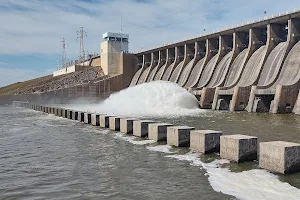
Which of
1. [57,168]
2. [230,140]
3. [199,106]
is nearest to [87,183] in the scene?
[57,168]

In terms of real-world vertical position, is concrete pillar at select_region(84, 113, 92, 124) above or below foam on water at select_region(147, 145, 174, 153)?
above

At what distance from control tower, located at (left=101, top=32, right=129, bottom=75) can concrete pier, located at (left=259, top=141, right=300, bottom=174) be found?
198ft

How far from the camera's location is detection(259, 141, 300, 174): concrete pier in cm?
799

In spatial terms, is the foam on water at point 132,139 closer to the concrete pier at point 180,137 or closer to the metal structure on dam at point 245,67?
the concrete pier at point 180,137

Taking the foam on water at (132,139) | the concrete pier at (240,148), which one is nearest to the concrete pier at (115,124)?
the foam on water at (132,139)

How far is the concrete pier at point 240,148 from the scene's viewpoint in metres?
9.44

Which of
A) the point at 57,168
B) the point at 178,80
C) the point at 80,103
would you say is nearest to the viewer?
the point at 57,168

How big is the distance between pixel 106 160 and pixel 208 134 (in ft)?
11.0

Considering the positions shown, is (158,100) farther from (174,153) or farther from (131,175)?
(131,175)

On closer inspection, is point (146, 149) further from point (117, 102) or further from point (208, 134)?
point (117, 102)

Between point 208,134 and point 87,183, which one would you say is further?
point 208,134

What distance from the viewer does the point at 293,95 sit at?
95.8ft

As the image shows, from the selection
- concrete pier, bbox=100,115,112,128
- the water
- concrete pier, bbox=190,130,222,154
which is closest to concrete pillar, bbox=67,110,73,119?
concrete pier, bbox=100,115,112,128

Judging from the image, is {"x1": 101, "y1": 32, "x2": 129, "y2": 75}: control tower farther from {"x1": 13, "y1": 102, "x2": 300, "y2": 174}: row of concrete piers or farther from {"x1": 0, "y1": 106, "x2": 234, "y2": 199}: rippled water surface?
{"x1": 0, "y1": 106, "x2": 234, "y2": 199}: rippled water surface
